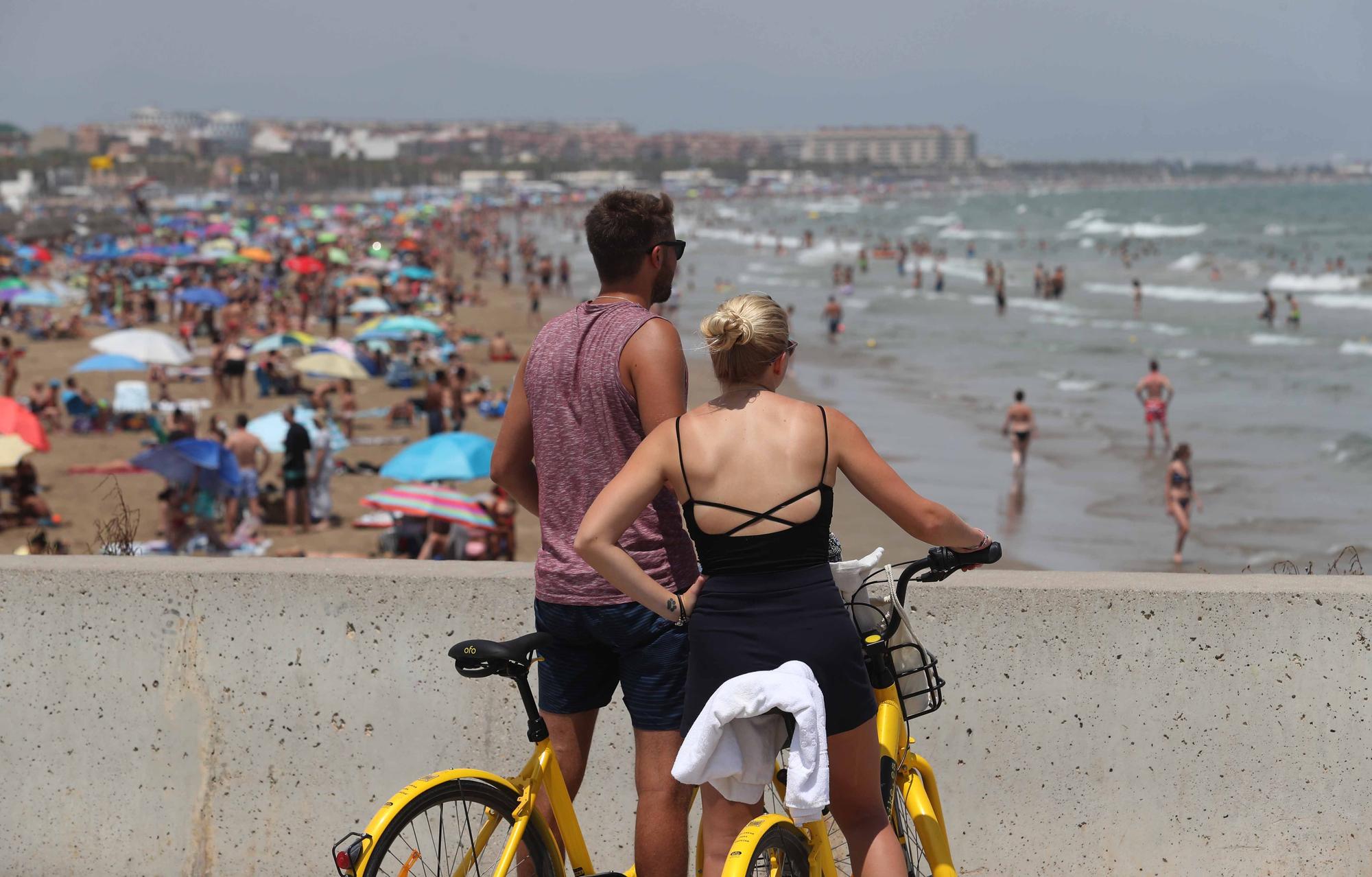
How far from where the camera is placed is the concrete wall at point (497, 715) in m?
3.37

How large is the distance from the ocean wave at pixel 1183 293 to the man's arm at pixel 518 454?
45.4 meters

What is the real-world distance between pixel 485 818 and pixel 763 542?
0.86 metres

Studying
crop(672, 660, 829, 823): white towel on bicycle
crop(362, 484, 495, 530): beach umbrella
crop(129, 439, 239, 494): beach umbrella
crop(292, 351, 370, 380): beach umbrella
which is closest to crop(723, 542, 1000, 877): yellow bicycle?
crop(672, 660, 829, 823): white towel on bicycle

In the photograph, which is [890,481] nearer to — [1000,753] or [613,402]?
[613,402]

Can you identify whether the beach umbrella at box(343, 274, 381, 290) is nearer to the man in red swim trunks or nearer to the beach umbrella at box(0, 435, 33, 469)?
the man in red swim trunks

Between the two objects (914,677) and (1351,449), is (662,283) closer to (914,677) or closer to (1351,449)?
(914,677)

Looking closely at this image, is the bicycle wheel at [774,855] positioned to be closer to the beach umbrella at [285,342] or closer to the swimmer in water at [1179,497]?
the swimmer in water at [1179,497]

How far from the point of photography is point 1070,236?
9225cm

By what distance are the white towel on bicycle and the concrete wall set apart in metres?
0.99

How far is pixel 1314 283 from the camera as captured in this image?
52.4 meters

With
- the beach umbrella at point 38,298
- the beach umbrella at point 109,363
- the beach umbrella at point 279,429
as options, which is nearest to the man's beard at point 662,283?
the beach umbrella at point 279,429

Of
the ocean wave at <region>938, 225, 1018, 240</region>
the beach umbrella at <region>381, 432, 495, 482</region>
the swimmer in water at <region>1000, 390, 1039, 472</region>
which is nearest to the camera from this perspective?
the beach umbrella at <region>381, 432, 495, 482</region>

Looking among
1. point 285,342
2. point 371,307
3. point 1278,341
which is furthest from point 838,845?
point 1278,341

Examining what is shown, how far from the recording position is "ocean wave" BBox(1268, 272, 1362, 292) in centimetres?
5088
